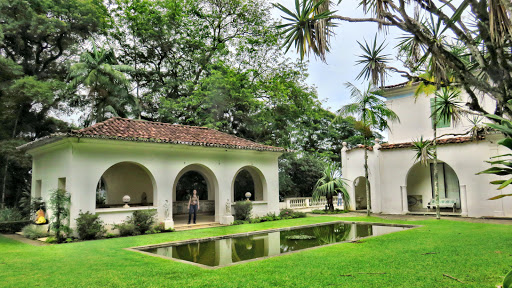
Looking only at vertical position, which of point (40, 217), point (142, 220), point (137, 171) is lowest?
point (142, 220)

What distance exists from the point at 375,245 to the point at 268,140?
59.2 feet

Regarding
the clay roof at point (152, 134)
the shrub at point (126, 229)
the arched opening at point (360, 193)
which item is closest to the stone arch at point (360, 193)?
the arched opening at point (360, 193)

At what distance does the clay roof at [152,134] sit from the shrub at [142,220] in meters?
2.85

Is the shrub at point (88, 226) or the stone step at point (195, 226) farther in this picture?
the stone step at point (195, 226)

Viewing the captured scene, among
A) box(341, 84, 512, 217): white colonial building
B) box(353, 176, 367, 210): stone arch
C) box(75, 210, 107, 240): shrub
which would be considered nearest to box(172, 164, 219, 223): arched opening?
box(75, 210, 107, 240): shrub

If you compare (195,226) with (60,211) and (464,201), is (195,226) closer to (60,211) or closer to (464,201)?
(60,211)

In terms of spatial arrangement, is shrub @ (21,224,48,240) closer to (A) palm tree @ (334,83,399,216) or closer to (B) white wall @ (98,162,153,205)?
(B) white wall @ (98,162,153,205)

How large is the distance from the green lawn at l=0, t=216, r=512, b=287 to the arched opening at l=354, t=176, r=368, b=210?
12807 mm

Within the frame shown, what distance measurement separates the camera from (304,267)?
6.90 meters

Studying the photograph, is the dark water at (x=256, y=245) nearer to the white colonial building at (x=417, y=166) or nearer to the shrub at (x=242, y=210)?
the shrub at (x=242, y=210)

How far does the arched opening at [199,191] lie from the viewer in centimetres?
1735

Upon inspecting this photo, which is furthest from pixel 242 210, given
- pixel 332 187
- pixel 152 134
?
pixel 332 187

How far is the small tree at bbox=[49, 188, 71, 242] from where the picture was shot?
11945 millimetres

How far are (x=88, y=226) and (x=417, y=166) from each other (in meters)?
17.6
